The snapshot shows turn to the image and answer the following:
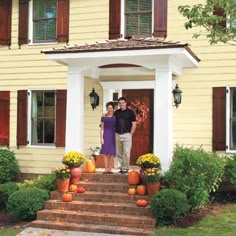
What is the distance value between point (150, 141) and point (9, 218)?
4409mm

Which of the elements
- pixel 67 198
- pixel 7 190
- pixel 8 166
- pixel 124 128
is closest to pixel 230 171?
pixel 124 128

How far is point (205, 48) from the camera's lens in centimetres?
1250

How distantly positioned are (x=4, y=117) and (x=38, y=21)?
9.88 feet

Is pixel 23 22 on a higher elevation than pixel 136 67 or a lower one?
higher

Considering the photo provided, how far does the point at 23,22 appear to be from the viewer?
46.6 feet

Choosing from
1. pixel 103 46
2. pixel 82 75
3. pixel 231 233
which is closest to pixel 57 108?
pixel 82 75

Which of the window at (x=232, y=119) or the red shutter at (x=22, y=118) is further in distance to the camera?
the red shutter at (x=22, y=118)

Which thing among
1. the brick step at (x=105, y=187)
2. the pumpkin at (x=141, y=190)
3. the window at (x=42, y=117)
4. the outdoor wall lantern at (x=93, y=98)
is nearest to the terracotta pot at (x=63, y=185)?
the brick step at (x=105, y=187)

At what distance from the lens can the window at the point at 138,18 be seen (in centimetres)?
1312

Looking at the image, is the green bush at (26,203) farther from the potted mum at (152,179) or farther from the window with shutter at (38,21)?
the window with shutter at (38,21)

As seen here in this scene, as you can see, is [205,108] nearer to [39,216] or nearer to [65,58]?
[65,58]

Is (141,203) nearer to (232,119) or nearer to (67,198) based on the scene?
(67,198)

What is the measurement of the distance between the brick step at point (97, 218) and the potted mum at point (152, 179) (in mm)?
683

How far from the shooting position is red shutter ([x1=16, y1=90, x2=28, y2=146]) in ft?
45.8
